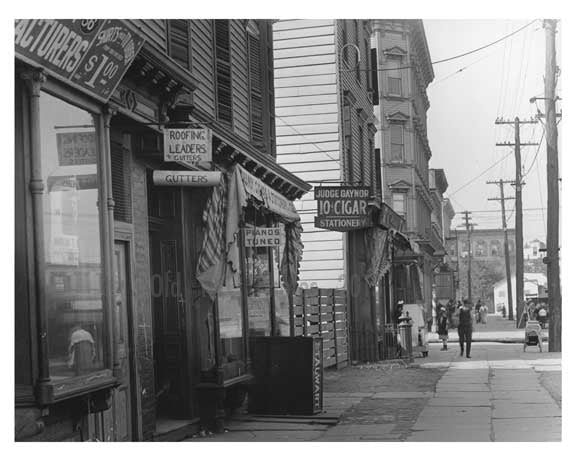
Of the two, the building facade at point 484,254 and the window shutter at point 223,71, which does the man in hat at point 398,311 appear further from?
the window shutter at point 223,71

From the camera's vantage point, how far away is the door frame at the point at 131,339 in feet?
32.3

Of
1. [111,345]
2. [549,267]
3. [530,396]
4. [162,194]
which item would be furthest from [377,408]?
[549,267]

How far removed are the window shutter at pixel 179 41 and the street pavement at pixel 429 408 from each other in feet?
13.8

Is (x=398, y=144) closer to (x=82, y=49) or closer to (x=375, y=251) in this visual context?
(x=375, y=251)

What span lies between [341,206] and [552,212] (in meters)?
7.57

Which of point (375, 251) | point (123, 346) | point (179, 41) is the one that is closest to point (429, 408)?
point (123, 346)

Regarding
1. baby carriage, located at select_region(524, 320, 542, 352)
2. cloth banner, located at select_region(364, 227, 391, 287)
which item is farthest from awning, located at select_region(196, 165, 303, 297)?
baby carriage, located at select_region(524, 320, 542, 352)

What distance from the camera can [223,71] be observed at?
45.9ft

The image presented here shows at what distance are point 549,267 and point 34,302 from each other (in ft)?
56.8

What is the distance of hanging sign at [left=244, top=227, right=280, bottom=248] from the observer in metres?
13.8

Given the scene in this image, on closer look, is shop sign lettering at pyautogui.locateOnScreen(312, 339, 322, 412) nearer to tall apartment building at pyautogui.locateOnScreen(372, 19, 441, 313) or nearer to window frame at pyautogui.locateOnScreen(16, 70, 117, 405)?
window frame at pyautogui.locateOnScreen(16, 70, 117, 405)

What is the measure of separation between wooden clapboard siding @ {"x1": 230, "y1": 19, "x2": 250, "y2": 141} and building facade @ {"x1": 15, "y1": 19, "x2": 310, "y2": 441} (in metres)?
0.04

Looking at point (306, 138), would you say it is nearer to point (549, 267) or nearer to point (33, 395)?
point (549, 267)

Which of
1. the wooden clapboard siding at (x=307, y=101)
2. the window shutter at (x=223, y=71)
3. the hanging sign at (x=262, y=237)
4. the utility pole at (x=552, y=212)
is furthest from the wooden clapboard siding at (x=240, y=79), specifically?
the utility pole at (x=552, y=212)
